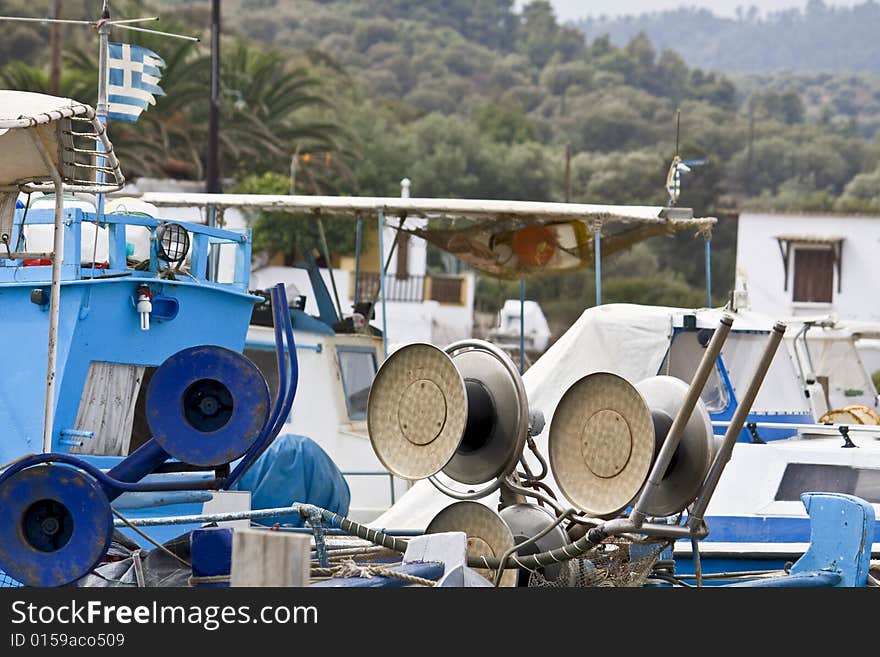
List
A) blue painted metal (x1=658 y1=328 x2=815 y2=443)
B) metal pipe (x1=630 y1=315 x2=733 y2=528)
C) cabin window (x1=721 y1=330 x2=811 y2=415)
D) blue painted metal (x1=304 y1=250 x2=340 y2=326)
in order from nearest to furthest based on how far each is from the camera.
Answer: metal pipe (x1=630 y1=315 x2=733 y2=528)
blue painted metal (x1=658 y1=328 x2=815 y2=443)
cabin window (x1=721 y1=330 x2=811 y2=415)
blue painted metal (x1=304 y1=250 x2=340 y2=326)

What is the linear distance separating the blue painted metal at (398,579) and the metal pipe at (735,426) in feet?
4.26

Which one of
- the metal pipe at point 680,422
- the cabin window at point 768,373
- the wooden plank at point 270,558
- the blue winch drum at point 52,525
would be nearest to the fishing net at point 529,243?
the cabin window at point 768,373

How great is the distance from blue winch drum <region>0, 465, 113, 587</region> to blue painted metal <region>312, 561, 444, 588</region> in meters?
1.13

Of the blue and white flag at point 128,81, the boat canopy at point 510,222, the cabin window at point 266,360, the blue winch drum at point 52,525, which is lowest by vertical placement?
the blue winch drum at point 52,525

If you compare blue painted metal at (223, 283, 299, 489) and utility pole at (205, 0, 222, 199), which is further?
utility pole at (205, 0, 222, 199)

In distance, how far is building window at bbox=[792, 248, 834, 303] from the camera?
38906 mm

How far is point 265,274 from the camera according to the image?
105 ft

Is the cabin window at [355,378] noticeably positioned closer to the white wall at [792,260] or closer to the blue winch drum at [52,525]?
the blue winch drum at [52,525]

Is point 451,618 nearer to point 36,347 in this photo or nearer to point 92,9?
point 36,347

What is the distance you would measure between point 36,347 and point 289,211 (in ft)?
18.3

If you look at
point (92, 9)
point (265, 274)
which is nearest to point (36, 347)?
point (265, 274)

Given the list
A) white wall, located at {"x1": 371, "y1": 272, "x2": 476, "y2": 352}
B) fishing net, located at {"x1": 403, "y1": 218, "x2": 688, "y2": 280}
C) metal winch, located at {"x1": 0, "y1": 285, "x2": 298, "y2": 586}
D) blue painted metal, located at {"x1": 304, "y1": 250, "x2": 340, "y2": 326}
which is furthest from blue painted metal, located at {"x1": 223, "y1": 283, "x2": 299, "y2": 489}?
white wall, located at {"x1": 371, "y1": 272, "x2": 476, "y2": 352}

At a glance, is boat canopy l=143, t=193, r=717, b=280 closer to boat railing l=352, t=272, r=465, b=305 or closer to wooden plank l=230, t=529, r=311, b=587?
wooden plank l=230, t=529, r=311, b=587

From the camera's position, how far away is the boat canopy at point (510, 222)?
45.9 feet
